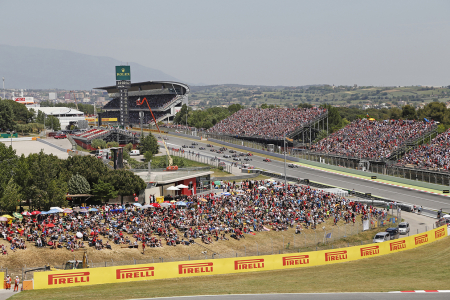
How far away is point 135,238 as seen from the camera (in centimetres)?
3550

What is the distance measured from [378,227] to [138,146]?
199 feet

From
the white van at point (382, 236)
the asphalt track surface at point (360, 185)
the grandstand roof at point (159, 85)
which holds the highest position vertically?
the grandstand roof at point (159, 85)

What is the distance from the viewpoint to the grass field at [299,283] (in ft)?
82.9

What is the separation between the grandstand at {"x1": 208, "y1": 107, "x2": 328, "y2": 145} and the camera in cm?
10000

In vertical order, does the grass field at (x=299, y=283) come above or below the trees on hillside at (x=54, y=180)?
below

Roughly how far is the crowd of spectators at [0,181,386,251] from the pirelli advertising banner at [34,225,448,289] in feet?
18.7

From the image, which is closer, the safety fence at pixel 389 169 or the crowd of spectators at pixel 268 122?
the safety fence at pixel 389 169

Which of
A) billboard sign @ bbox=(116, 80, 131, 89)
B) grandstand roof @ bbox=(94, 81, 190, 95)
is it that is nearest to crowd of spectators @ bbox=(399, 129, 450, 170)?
billboard sign @ bbox=(116, 80, 131, 89)

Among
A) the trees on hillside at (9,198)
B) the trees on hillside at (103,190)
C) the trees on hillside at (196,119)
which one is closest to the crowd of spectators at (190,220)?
the trees on hillside at (9,198)

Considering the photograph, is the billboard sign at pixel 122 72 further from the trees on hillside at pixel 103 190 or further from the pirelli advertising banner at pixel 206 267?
Answer: the pirelli advertising banner at pixel 206 267

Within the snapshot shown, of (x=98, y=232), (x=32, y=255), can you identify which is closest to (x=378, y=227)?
(x=98, y=232)

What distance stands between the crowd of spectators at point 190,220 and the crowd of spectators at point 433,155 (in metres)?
16.2

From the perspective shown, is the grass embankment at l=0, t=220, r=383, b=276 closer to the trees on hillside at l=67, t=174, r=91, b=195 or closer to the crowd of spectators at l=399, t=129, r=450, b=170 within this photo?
the trees on hillside at l=67, t=174, r=91, b=195

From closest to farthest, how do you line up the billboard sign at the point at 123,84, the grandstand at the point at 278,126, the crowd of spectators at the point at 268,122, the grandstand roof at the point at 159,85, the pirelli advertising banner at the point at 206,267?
the pirelli advertising banner at the point at 206,267, the grandstand at the point at 278,126, the crowd of spectators at the point at 268,122, the billboard sign at the point at 123,84, the grandstand roof at the point at 159,85
